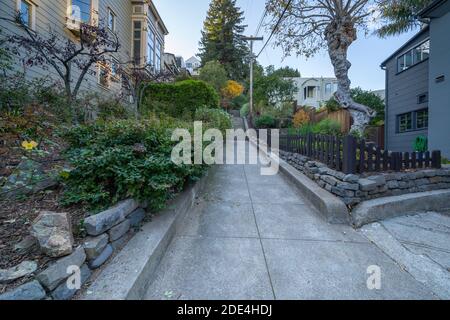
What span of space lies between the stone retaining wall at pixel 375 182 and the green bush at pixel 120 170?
2416 mm

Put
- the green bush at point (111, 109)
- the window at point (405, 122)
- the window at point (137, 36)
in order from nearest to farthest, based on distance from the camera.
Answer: the green bush at point (111, 109)
the window at point (405, 122)
the window at point (137, 36)

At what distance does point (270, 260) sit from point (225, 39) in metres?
36.2

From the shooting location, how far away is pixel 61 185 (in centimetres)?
273

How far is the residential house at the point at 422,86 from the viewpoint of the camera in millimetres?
8094

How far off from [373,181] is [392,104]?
461 inches

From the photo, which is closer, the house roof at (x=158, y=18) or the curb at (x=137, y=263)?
the curb at (x=137, y=263)

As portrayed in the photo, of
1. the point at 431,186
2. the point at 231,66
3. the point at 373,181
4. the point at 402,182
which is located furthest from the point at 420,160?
the point at 231,66

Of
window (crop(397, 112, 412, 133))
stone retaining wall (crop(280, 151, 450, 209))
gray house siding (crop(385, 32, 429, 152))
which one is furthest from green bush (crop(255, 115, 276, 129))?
stone retaining wall (crop(280, 151, 450, 209))

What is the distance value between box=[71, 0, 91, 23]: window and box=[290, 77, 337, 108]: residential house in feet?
90.0

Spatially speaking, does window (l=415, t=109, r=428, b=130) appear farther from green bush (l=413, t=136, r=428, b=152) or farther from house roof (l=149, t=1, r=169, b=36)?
house roof (l=149, t=1, r=169, b=36)

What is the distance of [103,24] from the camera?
8.45 meters

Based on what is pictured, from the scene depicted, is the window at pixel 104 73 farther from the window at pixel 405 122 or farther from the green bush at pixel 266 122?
the window at pixel 405 122

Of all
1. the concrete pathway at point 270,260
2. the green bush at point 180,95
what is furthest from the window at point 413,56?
the concrete pathway at point 270,260

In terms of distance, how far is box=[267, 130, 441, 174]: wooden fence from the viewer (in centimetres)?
376
